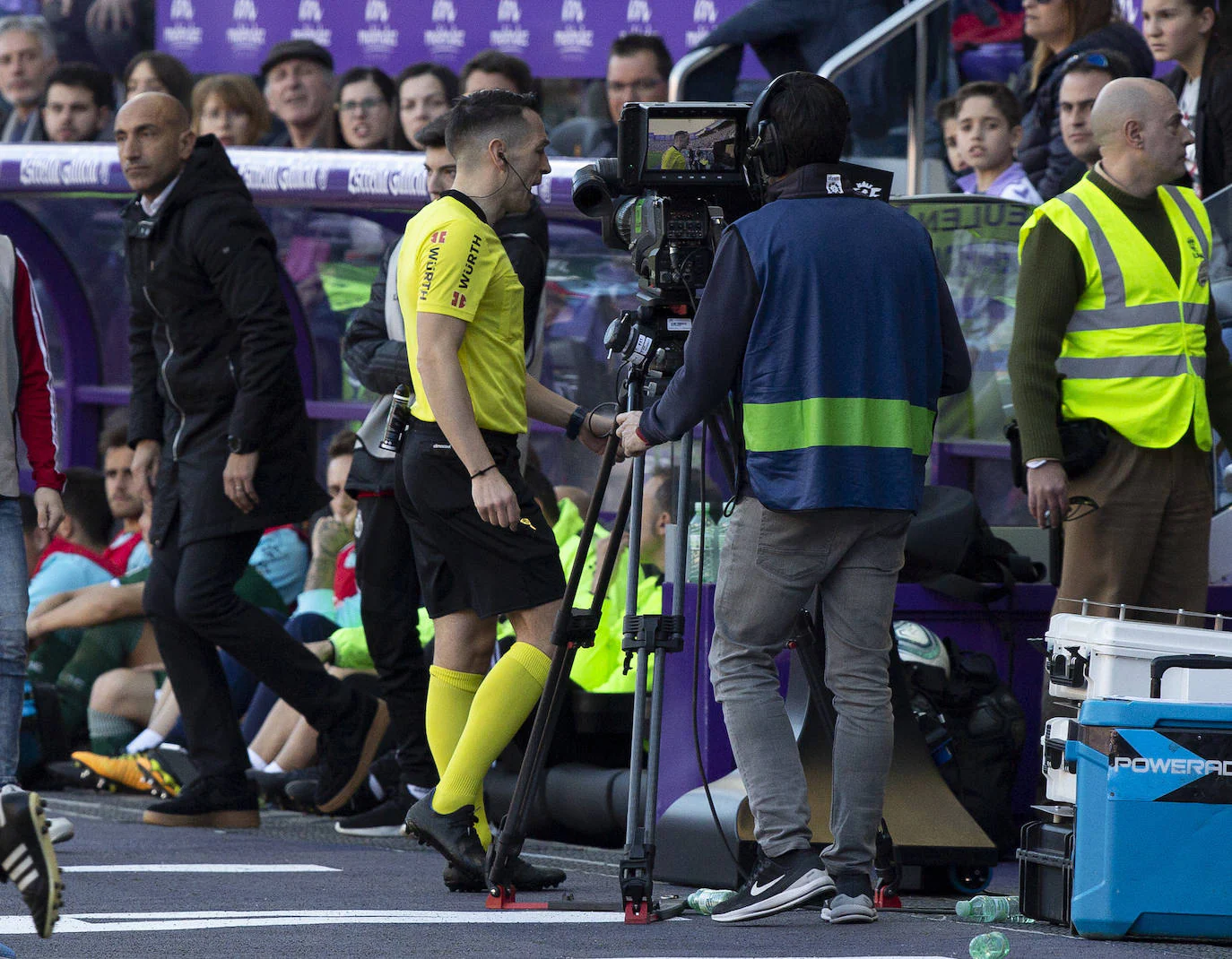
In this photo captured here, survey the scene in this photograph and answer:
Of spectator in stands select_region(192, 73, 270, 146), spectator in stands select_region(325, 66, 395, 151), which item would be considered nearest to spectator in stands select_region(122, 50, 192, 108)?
spectator in stands select_region(192, 73, 270, 146)

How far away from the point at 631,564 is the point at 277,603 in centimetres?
433

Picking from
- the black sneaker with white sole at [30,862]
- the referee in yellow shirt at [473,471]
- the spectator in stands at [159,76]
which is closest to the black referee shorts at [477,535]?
the referee in yellow shirt at [473,471]

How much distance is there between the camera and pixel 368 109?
10445mm

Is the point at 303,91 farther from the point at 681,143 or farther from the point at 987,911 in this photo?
the point at 987,911

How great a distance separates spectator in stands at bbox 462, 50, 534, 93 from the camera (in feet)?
32.2

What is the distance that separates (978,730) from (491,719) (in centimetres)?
143

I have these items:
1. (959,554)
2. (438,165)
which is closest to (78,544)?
(438,165)

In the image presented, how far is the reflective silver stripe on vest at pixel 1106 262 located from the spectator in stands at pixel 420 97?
202 inches

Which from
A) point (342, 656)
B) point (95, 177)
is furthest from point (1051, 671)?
point (95, 177)

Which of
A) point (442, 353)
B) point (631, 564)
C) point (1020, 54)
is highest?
point (1020, 54)

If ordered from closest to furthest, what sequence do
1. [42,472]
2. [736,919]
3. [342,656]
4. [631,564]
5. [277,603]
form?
[736,919] → [631,564] → [42,472] → [342,656] → [277,603]

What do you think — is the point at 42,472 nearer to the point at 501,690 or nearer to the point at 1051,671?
the point at 501,690

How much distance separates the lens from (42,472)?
19.0ft

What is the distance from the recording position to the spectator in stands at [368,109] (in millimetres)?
10438
